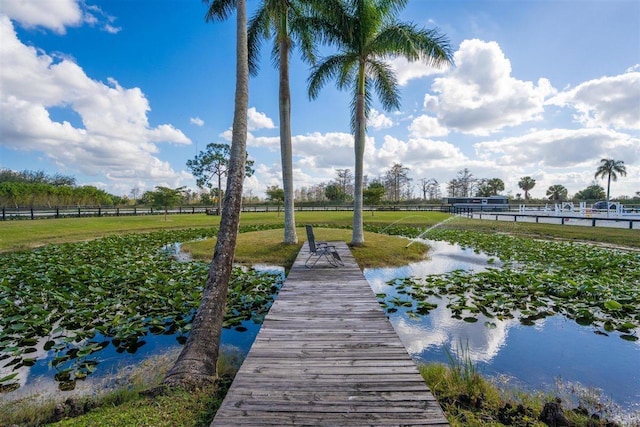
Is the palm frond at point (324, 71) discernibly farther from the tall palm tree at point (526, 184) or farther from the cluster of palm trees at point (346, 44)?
the tall palm tree at point (526, 184)

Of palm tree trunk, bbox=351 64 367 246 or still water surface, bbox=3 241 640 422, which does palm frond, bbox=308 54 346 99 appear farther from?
still water surface, bbox=3 241 640 422

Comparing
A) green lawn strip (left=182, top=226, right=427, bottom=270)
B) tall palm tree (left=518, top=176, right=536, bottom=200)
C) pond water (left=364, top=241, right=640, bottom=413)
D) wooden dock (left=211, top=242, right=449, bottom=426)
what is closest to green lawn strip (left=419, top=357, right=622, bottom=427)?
pond water (left=364, top=241, right=640, bottom=413)

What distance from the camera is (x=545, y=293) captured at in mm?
6707

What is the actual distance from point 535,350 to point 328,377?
346 centimetres

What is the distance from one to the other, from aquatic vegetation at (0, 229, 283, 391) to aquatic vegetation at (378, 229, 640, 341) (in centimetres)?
371

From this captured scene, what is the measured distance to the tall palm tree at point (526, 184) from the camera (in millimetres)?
75938

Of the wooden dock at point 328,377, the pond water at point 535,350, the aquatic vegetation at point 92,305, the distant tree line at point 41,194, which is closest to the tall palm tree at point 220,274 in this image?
the wooden dock at point 328,377

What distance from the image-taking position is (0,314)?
17.1ft

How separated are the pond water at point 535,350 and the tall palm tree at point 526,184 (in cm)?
8590

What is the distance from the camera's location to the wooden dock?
7.80 feet

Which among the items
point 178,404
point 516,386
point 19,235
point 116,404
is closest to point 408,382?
point 516,386

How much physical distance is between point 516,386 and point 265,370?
2.96 meters

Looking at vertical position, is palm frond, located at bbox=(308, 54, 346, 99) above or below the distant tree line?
above

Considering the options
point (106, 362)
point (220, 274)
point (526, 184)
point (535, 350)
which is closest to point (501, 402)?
point (535, 350)
